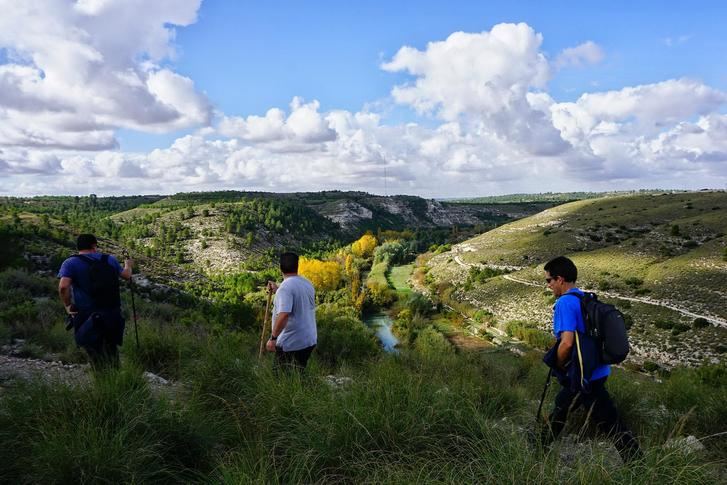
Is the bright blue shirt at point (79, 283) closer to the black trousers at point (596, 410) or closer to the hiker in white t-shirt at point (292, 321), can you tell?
the hiker in white t-shirt at point (292, 321)

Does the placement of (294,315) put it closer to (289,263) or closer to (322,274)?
(289,263)

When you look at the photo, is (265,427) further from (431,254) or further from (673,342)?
(431,254)

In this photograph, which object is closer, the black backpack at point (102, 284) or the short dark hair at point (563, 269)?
the short dark hair at point (563, 269)

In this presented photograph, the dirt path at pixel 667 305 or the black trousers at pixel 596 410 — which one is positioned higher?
the black trousers at pixel 596 410

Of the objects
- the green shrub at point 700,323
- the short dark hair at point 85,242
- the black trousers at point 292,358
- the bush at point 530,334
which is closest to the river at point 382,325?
the bush at point 530,334

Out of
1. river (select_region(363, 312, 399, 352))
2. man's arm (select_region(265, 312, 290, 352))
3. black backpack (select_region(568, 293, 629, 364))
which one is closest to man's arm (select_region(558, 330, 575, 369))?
black backpack (select_region(568, 293, 629, 364))

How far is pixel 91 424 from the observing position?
3654 millimetres

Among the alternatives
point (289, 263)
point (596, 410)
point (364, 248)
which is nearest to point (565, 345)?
point (596, 410)

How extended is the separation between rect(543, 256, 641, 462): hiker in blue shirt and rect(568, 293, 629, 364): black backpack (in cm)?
7

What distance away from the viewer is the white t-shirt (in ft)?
18.0

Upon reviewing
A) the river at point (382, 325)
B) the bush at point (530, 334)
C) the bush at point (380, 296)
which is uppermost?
the bush at point (530, 334)

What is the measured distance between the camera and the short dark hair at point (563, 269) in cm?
449

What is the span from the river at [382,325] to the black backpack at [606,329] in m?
48.3

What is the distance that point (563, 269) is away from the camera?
4.54 m
